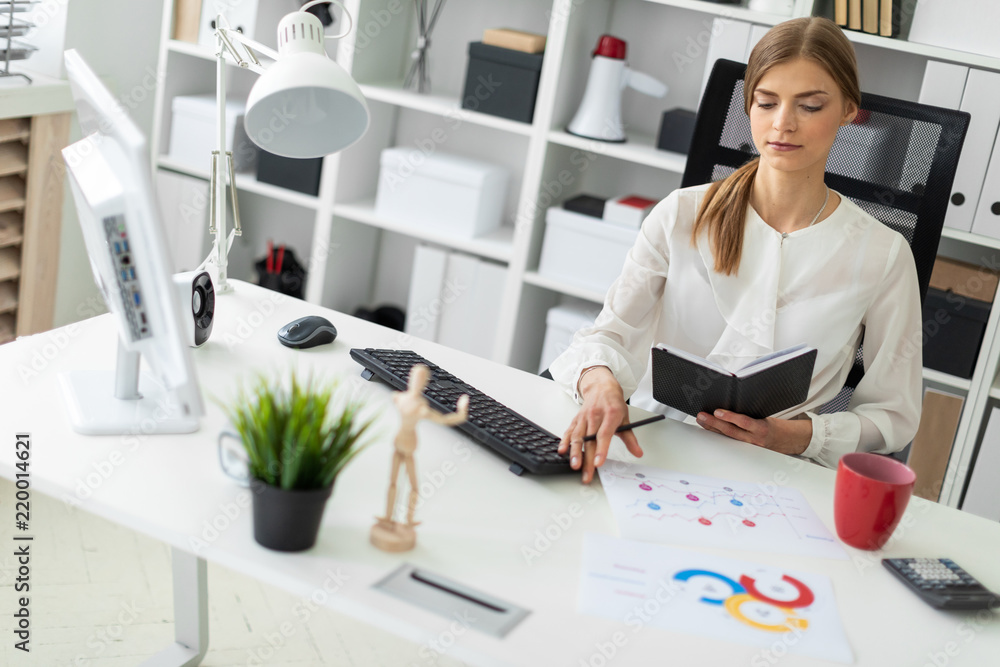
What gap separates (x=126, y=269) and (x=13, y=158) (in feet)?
6.12

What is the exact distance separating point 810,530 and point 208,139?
229 centimetres

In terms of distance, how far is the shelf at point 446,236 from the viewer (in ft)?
8.93

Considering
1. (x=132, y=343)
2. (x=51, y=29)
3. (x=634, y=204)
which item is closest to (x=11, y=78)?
(x=51, y=29)

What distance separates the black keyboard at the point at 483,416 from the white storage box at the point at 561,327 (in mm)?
1170

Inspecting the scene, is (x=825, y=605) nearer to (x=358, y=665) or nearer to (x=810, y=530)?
(x=810, y=530)

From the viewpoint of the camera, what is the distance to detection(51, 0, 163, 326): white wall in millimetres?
2678

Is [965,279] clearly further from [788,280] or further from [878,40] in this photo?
[788,280]

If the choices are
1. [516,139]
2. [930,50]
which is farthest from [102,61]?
[930,50]

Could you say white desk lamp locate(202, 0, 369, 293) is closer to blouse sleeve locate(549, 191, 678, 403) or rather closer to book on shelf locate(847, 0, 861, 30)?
blouse sleeve locate(549, 191, 678, 403)

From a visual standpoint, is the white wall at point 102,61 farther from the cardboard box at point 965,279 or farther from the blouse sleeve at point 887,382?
the cardboard box at point 965,279

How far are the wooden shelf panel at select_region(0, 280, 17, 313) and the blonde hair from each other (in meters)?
1.95

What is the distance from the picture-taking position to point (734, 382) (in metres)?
1.34

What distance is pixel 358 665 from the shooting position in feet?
6.27

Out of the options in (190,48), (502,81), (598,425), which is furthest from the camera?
(190,48)
